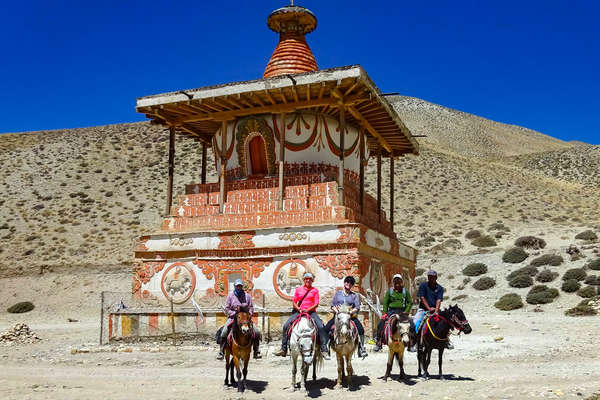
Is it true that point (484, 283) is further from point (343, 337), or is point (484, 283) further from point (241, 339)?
point (241, 339)

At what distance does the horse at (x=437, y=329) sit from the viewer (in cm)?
953

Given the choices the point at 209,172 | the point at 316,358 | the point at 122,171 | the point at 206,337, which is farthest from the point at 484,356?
the point at 122,171

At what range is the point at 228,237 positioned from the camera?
52.9ft

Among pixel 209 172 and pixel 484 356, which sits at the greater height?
pixel 209 172

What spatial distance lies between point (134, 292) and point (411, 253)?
32.7 ft

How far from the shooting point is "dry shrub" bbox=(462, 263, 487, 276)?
3599cm

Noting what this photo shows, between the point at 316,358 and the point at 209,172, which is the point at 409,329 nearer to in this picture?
the point at 316,358

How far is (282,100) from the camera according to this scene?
17031 millimetres

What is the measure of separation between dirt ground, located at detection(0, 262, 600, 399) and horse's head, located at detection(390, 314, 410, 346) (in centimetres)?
74

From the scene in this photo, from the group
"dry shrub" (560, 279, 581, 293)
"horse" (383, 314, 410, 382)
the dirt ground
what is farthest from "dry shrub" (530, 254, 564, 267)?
"horse" (383, 314, 410, 382)

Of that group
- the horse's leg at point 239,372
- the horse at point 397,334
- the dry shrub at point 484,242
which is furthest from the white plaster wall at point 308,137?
the dry shrub at point 484,242

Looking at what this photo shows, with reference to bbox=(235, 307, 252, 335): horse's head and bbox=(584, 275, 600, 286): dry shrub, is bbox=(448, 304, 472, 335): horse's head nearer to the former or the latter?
bbox=(235, 307, 252, 335): horse's head

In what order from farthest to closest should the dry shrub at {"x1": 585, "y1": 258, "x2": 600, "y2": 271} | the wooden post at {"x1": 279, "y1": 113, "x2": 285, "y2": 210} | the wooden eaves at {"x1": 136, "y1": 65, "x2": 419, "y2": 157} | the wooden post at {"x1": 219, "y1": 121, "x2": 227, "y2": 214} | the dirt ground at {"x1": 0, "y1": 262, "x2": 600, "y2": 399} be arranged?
1. the dry shrub at {"x1": 585, "y1": 258, "x2": 600, "y2": 271}
2. the wooden post at {"x1": 219, "y1": 121, "x2": 227, "y2": 214}
3. the wooden post at {"x1": 279, "y1": 113, "x2": 285, "y2": 210}
4. the wooden eaves at {"x1": 136, "y1": 65, "x2": 419, "y2": 157}
5. the dirt ground at {"x1": 0, "y1": 262, "x2": 600, "y2": 399}

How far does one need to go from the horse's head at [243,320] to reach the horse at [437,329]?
9.69 ft
